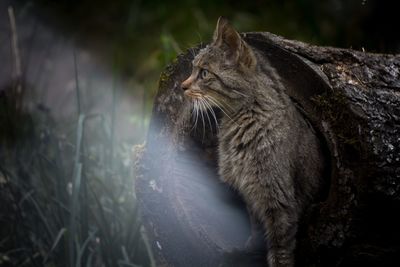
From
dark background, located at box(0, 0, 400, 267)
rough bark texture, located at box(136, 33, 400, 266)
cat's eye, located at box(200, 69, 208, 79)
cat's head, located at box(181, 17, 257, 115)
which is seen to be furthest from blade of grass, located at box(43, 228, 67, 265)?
cat's eye, located at box(200, 69, 208, 79)

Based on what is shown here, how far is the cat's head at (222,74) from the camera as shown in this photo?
289 centimetres

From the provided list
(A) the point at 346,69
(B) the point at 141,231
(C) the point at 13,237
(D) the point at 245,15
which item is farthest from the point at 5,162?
(D) the point at 245,15

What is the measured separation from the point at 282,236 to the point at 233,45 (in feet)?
3.08

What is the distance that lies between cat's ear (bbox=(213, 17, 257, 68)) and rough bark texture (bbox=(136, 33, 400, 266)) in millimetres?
129

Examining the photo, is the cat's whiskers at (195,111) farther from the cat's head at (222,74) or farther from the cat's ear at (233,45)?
the cat's ear at (233,45)

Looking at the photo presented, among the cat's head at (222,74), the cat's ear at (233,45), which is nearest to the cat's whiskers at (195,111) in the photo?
the cat's head at (222,74)

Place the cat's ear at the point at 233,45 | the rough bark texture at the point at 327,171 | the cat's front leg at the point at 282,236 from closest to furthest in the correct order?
1. the rough bark texture at the point at 327,171
2. the cat's front leg at the point at 282,236
3. the cat's ear at the point at 233,45

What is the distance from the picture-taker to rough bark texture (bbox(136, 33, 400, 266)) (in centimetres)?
254

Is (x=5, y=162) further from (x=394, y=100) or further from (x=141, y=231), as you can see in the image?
(x=394, y=100)

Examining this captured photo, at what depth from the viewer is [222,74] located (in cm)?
293

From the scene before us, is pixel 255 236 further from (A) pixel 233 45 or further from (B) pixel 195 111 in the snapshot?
(A) pixel 233 45

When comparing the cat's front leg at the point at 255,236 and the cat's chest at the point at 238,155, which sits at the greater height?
the cat's chest at the point at 238,155

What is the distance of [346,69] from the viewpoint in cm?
276

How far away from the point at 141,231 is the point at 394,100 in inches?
69.9
